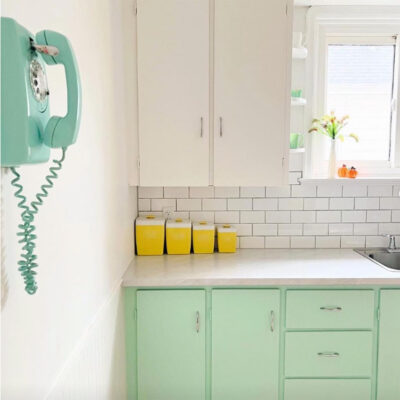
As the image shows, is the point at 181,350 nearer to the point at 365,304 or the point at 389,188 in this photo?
the point at 365,304

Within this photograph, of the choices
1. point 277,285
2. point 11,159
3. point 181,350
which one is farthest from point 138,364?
point 11,159

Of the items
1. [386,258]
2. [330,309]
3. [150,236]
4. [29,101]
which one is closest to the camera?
[29,101]

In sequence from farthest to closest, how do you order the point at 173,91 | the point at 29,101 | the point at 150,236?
the point at 150,236 → the point at 173,91 → the point at 29,101

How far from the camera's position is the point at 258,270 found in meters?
2.41

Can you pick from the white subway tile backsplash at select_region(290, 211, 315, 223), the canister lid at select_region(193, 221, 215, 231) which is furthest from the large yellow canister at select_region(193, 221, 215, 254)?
the white subway tile backsplash at select_region(290, 211, 315, 223)

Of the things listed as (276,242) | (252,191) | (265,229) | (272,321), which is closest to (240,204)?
(252,191)

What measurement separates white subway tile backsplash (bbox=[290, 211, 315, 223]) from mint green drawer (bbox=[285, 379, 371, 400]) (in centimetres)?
95

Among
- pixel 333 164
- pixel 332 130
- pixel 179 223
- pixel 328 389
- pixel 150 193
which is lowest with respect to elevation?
pixel 328 389

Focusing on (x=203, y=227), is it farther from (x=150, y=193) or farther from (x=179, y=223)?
(x=150, y=193)

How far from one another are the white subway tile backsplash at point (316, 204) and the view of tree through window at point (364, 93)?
1.01 feet

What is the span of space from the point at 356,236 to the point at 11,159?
243 centimetres

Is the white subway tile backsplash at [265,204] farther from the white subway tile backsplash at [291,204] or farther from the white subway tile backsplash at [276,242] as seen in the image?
the white subway tile backsplash at [276,242]

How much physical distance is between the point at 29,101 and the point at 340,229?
7.74ft

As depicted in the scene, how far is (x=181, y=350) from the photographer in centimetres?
235
